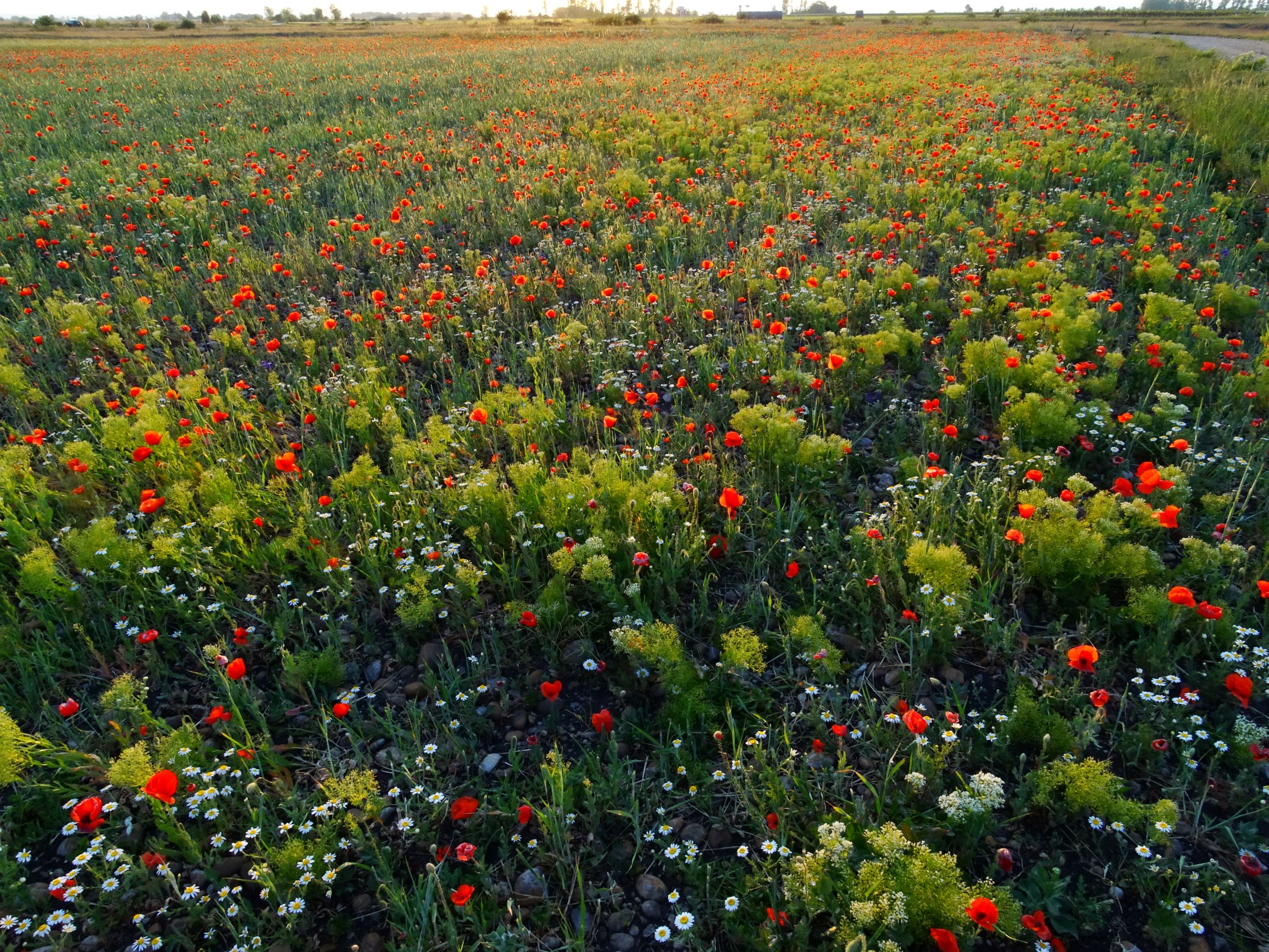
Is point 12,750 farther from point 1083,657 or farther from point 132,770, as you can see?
point 1083,657

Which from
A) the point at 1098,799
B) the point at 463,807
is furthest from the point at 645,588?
the point at 1098,799

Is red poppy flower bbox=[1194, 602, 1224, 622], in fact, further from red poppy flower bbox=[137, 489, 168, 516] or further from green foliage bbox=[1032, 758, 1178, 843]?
red poppy flower bbox=[137, 489, 168, 516]

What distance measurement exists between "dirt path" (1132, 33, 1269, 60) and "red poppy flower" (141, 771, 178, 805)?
31.8m

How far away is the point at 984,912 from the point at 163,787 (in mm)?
2682

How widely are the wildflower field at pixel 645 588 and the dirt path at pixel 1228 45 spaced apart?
25.7m

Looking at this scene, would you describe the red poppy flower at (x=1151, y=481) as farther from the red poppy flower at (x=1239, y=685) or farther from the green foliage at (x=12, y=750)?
the green foliage at (x=12, y=750)

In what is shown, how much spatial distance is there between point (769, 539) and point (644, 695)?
4.05 feet

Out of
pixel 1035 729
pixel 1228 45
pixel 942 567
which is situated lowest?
pixel 1035 729

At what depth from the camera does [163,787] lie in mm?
2283

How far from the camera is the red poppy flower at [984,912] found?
187cm

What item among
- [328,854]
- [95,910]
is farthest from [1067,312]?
[95,910]

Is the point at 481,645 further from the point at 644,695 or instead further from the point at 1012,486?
the point at 1012,486

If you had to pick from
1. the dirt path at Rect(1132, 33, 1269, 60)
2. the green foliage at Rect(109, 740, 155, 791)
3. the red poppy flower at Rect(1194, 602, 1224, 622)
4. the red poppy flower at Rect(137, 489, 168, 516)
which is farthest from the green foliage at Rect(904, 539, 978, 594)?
the dirt path at Rect(1132, 33, 1269, 60)

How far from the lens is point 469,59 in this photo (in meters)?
25.0
